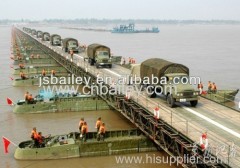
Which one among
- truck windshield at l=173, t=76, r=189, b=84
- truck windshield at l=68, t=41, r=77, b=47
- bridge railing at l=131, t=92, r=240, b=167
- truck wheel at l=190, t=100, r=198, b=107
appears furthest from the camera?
truck windshield at l=68, t=41, r=77, b=47

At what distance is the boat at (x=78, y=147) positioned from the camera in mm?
20000

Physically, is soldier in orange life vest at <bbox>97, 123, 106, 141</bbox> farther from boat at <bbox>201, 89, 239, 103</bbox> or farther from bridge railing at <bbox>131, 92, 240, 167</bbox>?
boat at <bbox>201, 89, 239, 103</bbox>

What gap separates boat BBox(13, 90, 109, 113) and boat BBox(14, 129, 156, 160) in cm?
931

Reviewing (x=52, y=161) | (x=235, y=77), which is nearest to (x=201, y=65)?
(x=235, y=77)

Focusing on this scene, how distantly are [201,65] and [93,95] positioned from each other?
34049 millimetres

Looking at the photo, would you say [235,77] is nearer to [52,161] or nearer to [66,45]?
[66,45]

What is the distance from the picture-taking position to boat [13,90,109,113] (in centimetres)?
2991

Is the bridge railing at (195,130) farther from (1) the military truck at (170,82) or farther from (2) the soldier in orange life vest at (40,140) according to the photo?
(2) the soldier in orange life vest at (40,140)

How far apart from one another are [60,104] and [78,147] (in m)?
10.7

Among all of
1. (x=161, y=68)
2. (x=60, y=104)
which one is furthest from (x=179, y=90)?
(x=60, y=104)

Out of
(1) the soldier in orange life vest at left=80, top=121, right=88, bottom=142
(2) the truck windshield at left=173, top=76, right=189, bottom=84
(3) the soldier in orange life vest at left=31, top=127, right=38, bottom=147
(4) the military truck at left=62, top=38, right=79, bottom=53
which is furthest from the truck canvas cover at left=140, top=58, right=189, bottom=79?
(4) the military truck at left=62, top=38, right=79, bottom=53

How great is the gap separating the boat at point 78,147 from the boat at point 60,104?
9308mm

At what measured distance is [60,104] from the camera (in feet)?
99.7

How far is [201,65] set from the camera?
61.0 meters
